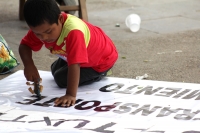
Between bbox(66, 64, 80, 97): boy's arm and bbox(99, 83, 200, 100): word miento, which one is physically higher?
→ bbox(66, 64, 80, 97): boy's arm

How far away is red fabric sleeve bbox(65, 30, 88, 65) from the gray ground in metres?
0.94

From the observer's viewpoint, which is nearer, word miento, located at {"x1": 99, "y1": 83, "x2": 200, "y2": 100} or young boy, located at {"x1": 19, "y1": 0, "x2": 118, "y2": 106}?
young boy, located at {"x1": 19, "y1": 0, "x2": 118, "y2": 106}

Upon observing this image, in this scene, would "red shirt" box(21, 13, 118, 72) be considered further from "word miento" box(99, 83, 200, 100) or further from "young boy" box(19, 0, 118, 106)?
"word miento" box(99, 83, 200, 100)

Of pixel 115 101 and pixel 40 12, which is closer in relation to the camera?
pixel 40 12

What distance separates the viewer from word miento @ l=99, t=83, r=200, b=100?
10.3 ft

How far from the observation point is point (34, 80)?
3324 mm

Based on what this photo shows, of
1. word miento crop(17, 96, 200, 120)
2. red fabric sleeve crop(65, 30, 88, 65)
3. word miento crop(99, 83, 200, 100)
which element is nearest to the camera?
word miento crop(17, 96, 200, 120)

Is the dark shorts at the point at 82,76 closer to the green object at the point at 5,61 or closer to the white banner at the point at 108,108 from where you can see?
the white banner at the point at 108,108

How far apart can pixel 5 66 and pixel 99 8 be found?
136 inches

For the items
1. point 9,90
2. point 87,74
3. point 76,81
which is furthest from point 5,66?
point 76,81

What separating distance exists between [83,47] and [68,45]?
0.10 m

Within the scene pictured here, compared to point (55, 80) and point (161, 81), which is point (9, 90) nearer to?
point (55, 80)

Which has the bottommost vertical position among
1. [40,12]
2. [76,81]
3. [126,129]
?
[126,129]

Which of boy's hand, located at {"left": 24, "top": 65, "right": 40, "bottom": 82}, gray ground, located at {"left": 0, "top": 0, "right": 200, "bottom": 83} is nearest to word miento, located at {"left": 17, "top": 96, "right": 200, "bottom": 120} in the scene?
boy's hand, located at {"left": 24, "top": 65, "right": 40, "bottom": 82}
